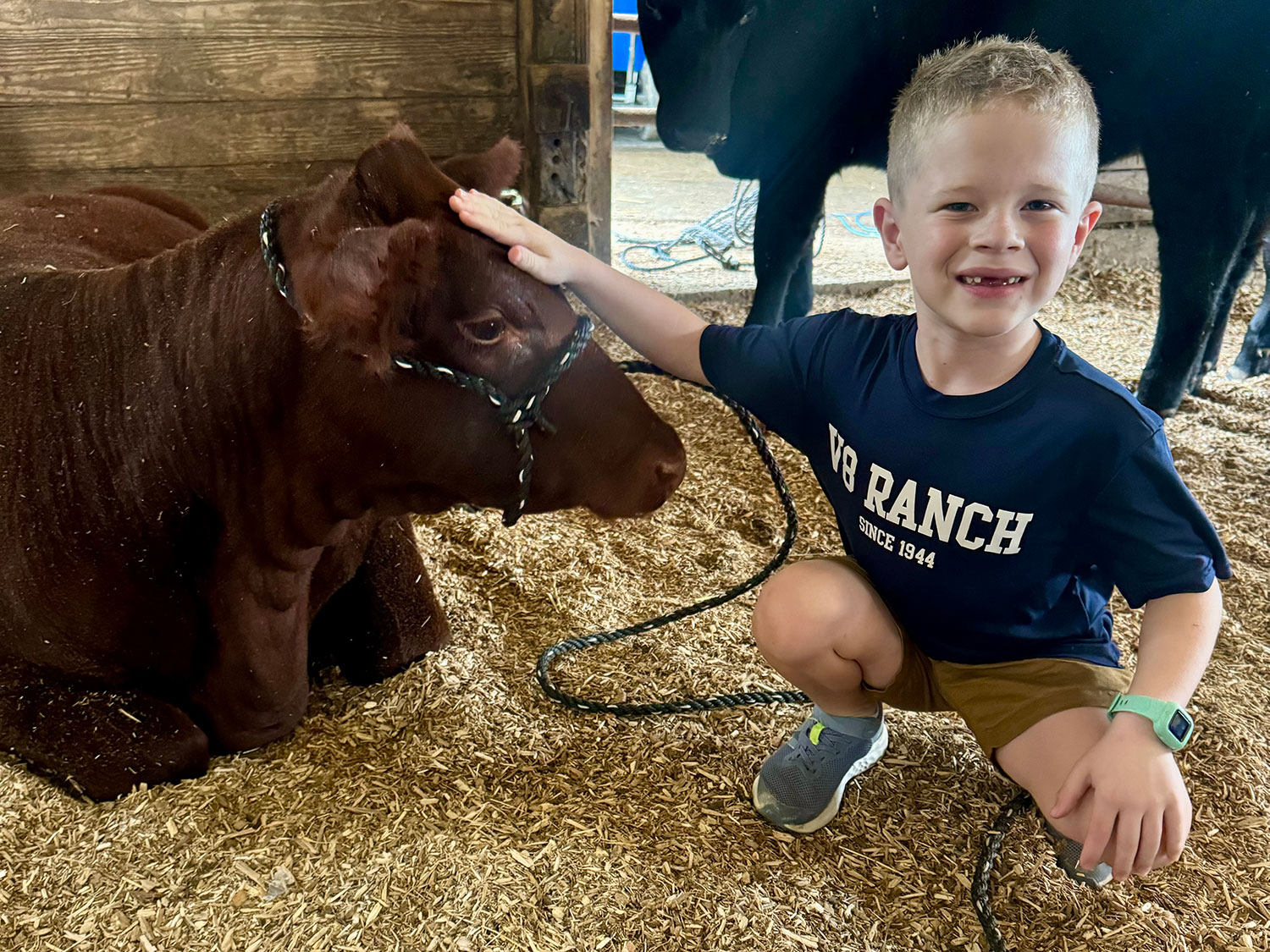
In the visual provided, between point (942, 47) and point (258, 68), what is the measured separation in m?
2.38

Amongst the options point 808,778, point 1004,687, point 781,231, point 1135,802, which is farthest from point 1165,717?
point 781,231

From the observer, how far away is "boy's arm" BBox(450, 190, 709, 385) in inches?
56.2

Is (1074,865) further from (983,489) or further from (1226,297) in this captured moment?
(1226,297)

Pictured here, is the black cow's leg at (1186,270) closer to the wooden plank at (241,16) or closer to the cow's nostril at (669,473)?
the cow's nostril at (669,473)

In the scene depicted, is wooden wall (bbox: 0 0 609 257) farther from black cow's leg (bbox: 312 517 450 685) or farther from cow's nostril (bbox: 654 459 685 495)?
cow's nostril (bbox: 654 459 685 495)

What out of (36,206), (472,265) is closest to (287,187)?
(36,206)

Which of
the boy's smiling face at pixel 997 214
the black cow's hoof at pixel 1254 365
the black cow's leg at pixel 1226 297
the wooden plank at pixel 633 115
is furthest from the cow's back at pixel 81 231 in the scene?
the black cow's hoof at pixel 1254 365

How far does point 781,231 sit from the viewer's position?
3.34 m

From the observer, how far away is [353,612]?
203 centimetres

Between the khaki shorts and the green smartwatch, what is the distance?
202 millimetres

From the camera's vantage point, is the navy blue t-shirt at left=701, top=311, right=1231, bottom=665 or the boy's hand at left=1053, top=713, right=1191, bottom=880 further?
the navy blue t-shirt at left=701, top=311, right=1231, bottom=665

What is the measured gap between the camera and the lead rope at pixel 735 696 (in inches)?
63.2

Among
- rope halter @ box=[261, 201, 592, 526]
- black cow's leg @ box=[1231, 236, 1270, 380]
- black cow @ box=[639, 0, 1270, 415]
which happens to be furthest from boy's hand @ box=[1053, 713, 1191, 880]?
black cow's leg @ box=[1231, 236, 1270, 380]

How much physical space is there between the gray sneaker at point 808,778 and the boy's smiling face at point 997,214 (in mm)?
808
